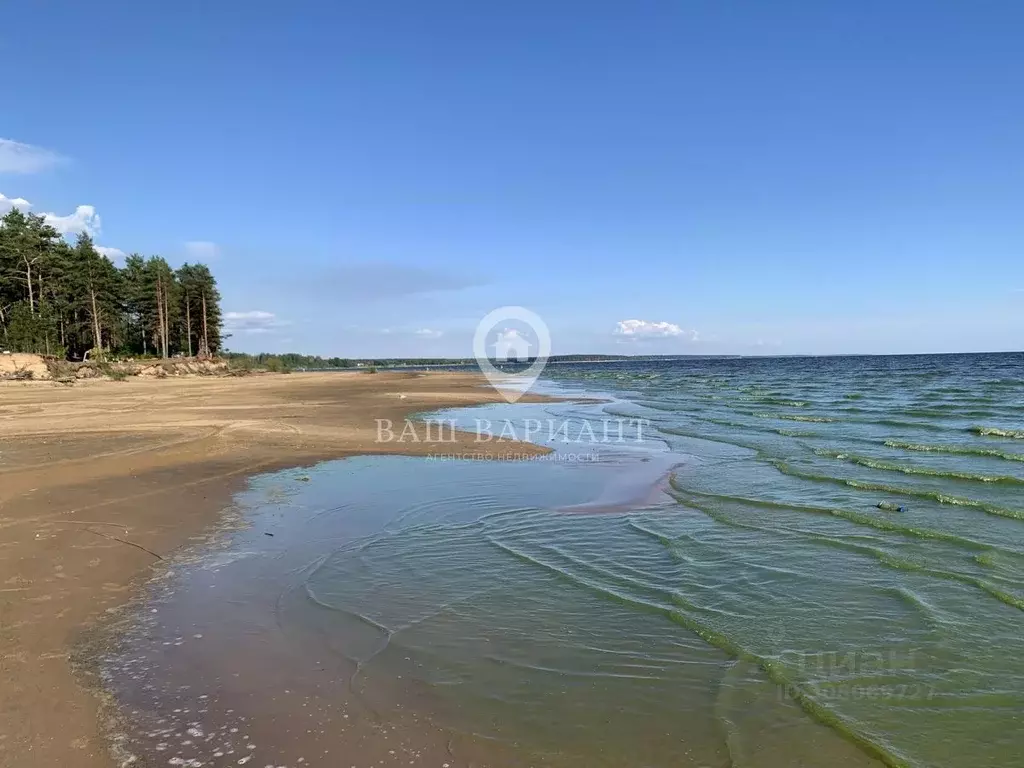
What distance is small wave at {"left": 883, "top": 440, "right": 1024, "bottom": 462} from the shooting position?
46.9 ft

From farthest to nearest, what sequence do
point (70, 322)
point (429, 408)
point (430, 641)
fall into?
point (70, 322)
point (429, 408)
point (430, 641)

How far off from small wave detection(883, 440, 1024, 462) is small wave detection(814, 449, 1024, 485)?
7.32ft

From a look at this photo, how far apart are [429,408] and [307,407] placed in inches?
231

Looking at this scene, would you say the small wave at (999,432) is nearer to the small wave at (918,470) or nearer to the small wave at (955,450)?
the small wave at (955,450)

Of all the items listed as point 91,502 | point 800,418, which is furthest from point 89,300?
point 800,418

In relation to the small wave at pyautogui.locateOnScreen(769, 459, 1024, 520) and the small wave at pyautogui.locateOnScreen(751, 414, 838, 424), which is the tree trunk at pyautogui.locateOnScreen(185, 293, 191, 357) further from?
the small wave at pyautogui.locateOnScreen(769, 459, 1024, 520)

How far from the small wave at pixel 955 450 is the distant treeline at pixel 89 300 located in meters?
52.9

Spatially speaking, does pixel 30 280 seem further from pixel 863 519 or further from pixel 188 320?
pixel 863 519

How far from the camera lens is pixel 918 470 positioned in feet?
42.6

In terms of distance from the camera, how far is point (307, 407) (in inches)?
1105

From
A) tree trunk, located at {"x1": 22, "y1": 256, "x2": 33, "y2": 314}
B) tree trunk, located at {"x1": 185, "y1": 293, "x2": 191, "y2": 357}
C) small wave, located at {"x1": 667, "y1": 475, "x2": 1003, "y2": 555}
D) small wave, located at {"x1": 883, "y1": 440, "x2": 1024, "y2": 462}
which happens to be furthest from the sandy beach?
tree trunk, located at {"x1": 185, "y1": 293, "x2": 191, "y2": 357}

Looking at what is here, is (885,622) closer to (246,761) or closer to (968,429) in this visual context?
(246,761)

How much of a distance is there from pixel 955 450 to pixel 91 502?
18597mm

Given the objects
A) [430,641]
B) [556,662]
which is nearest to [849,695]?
[556,662]
